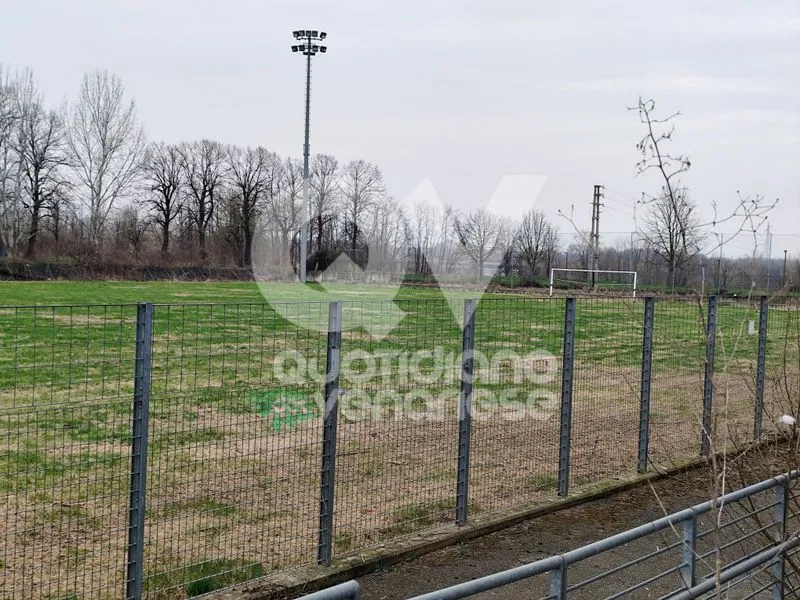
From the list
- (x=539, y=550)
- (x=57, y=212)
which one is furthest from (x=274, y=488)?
(x=57, y=212)

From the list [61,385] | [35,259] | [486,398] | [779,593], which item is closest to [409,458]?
[486,398]

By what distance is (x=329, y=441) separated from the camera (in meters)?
5.59

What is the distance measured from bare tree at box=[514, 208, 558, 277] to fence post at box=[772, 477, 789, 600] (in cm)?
4756

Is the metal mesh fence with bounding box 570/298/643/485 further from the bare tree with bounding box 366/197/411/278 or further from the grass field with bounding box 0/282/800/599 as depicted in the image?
the bare tree with bounding box 366/197/411/278

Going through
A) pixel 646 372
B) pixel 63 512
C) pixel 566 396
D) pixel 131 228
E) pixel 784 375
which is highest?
pixel 131 228

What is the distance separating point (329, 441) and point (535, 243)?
48039 mm

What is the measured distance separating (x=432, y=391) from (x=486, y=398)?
3.93 ft

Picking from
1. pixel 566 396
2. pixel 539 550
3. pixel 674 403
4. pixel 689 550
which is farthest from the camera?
pixel 674 403

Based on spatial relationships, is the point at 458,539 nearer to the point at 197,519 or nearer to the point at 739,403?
the point at 197,519

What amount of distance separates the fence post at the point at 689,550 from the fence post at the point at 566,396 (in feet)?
10.3

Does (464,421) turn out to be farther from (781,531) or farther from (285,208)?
(285,208)

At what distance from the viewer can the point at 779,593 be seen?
4145 millimetres

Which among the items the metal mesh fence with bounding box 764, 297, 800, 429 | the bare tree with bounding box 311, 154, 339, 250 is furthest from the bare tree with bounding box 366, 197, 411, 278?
the metal mesh fence with bounding box 764, 297, 800, 429

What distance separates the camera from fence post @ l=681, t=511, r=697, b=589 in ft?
12.5
